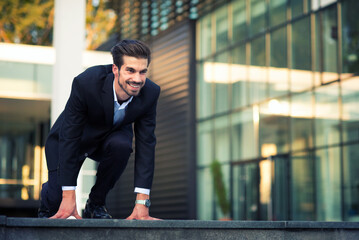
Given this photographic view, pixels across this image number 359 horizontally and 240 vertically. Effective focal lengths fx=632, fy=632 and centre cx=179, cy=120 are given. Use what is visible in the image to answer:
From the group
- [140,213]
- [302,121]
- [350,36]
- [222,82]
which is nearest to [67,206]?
[140,213]

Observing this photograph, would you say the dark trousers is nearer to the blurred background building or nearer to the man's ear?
the man's ear

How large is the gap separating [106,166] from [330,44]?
12.2 m

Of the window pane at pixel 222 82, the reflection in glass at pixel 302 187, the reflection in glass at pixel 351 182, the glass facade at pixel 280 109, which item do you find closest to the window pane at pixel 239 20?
the glass facade at pixel 280 109

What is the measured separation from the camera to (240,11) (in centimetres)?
1972

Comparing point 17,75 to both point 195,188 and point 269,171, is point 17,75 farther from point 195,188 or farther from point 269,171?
point 269,171

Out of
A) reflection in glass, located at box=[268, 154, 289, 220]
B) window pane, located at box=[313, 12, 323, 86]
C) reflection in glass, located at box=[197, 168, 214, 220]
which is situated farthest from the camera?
reflection in glass, located at box=[197, 168, 214, 220]

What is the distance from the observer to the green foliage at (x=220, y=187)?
19270 millimetres

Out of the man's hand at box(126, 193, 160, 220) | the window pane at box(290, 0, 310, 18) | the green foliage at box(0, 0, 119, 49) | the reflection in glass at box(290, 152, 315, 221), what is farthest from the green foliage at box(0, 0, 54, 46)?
the man's hand at box(126, 193, 160, 220)

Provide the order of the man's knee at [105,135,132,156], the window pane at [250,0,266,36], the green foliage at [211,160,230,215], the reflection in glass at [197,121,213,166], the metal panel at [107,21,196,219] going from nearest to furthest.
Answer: the man's knee at [105,135,132,156] < the window pane at [250,0,266,36] < the green foliage at [211,160,230,215] < the reflection in glass at [197,121,213,166] < the metal panel at [107,21,196,219]

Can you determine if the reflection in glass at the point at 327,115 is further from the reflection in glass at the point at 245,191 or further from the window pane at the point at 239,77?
the window pane at the point at 239,77

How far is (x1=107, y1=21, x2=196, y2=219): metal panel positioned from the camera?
2188cm

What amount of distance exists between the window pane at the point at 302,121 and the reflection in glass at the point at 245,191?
77.1 inches

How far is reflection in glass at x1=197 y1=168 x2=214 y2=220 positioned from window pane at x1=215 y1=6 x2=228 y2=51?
13.8 feet

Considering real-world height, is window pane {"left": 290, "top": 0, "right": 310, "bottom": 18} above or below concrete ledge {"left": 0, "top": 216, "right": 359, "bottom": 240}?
above
